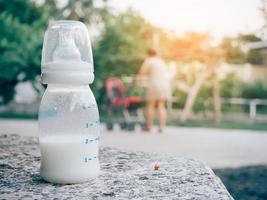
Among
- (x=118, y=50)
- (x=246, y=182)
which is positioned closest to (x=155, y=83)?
A: (x=246, y=182)

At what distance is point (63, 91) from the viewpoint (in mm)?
1157

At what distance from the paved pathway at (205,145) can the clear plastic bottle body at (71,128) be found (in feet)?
9.60

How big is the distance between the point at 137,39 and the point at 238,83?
3895 millimetres

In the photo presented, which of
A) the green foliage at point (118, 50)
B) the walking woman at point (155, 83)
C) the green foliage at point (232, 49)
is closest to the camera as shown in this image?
the walking woman at point (155, 83)

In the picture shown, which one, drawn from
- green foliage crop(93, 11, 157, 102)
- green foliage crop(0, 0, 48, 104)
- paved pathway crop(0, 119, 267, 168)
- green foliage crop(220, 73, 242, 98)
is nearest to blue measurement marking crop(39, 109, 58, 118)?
paved pathway crop(0, 119, 267, 168)

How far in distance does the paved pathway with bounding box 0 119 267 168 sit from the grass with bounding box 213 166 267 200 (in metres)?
0.36

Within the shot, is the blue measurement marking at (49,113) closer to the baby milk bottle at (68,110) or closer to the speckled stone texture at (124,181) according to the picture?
the baby milk bottle at (68,110)

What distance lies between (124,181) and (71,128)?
0.23 meters

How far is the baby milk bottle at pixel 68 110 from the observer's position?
3.54ft

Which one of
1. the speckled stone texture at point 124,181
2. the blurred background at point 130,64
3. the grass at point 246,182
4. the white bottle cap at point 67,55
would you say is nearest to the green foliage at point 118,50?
the blurred background at point 130,64

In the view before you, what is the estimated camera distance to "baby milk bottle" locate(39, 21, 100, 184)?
3.54 feet

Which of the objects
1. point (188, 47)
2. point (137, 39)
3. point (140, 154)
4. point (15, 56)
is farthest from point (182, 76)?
point (140, 154)

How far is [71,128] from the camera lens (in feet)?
3.84

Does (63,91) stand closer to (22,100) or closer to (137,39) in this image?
(22,100)
